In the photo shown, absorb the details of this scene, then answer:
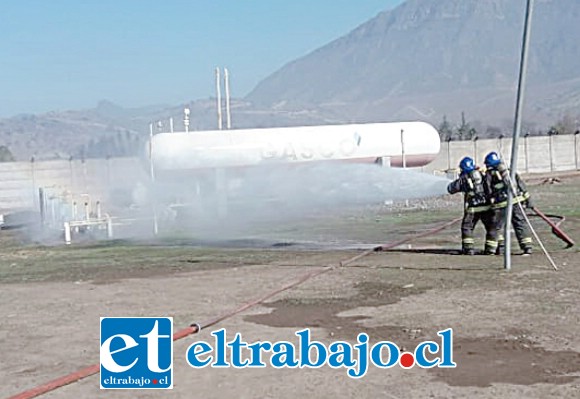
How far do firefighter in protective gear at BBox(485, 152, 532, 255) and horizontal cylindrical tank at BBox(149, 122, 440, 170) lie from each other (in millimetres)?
18246

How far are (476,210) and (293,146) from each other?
61.4 feet

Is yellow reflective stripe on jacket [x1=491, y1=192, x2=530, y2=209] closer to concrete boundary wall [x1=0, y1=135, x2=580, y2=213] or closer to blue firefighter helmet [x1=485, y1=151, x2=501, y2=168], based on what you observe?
blue firefighter helmet [x1=485, y1=151, x2=501, y2=168]

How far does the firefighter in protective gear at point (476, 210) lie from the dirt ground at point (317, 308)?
470 millimetres

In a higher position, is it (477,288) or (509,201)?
(509,201)

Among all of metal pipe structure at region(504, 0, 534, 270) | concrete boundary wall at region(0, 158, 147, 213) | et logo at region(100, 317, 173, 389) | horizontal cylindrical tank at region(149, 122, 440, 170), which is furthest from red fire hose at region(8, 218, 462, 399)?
concrete boundary wall at region(0, 158, 147, 213)

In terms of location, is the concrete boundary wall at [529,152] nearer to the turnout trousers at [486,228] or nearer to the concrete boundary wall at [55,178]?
the concrete boundary wall at [55,178]

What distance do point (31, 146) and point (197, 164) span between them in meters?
140

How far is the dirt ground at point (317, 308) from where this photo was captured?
7.52 meters

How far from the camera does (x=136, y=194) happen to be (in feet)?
109

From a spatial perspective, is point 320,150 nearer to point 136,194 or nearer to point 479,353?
point 136,194

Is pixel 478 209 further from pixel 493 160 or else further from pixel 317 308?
pixel 317 308

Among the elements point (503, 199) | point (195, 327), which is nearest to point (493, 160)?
point (503, 199)

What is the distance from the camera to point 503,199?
15273 millimetres

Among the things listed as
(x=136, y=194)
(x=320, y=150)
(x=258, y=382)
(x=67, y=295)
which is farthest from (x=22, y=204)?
(x=258, y=382)
